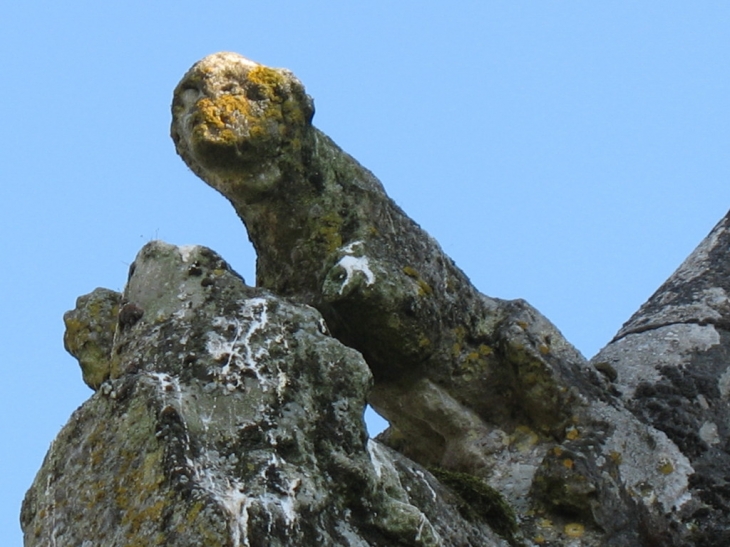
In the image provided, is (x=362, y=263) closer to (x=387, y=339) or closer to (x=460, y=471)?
(x=387, y=339)

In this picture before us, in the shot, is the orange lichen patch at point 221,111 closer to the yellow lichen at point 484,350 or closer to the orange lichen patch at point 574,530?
the yellow lichen at point 484,350

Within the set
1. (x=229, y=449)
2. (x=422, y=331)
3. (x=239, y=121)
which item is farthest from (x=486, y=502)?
(x=239, y=121)

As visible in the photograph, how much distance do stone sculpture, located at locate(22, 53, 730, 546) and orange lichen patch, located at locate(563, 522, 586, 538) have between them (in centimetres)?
2

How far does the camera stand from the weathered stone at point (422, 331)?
22.2 ft

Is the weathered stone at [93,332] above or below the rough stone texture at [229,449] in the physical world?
above

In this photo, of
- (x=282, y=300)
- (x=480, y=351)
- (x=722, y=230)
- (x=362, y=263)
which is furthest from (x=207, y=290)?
(x=722, y=230)

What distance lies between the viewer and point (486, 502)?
21.5 feet

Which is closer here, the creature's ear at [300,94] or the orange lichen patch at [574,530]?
the orange lichen patch at [574,530]

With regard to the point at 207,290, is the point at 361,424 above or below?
below

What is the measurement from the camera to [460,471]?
7234 mm

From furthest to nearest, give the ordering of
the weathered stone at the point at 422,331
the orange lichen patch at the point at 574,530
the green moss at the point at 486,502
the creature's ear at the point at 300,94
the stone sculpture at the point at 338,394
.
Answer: the creature's ear at the point at 300,94 → the weathered stone at the point at 422,331 → the orange lichen patch at the point at 574,530 → the green moss at the point at 486,502 → the stone sculpture at the point at 338,394

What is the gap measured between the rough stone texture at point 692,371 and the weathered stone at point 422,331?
12 centimetres

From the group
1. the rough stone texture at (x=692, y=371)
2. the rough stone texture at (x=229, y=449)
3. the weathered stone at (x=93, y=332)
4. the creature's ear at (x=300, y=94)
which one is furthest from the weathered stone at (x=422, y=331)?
the weathered stone at (x=93, y=332)

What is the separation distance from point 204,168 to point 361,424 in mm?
1647
